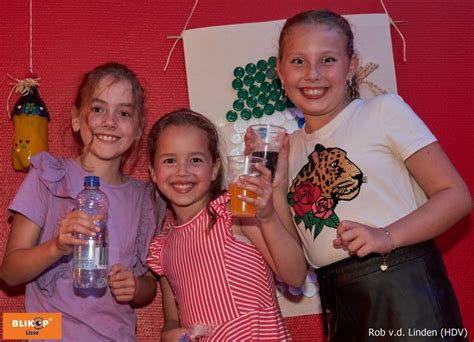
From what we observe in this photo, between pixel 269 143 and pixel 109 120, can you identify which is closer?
pixel 269 143

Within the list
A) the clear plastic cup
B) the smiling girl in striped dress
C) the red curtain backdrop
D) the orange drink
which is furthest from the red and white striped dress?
the red curtain backdrop

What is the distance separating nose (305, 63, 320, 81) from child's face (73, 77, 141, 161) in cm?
65

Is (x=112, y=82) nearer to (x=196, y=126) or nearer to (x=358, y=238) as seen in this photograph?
(x=196, y=126)

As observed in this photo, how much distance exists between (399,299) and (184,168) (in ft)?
2.63

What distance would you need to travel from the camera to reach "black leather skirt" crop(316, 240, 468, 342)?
183 centimetres

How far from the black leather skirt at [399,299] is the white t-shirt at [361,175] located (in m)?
0.10

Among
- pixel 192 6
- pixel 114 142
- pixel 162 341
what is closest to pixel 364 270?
pixel 162 341

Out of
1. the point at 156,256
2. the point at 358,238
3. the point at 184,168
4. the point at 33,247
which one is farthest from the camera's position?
the point at 156,256

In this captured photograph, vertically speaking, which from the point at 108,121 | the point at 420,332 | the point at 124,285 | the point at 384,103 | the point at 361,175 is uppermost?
the point at 108,121

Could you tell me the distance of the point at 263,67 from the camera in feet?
8.36

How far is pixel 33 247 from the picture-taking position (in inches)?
80.7

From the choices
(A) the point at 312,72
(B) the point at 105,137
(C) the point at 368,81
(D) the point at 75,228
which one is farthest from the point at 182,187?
(C) the point at 368,81

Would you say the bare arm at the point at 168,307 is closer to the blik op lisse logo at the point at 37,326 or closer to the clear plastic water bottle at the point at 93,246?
the clear plastic water bottle at the point at 93,246

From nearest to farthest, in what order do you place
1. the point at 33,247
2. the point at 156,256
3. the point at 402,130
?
the point at 402,130 → the point at 33,247 → the point at 156,256
